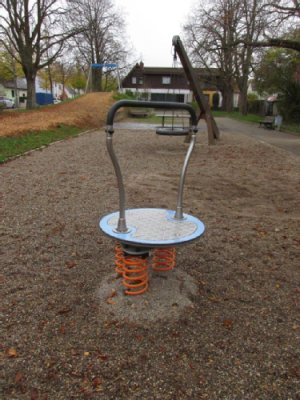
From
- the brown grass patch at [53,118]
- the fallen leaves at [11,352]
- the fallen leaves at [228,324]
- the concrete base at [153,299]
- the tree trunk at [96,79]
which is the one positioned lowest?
the fallen leaves at [11,352]

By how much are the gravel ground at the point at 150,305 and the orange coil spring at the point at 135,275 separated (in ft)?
0.37

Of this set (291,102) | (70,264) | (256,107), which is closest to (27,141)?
(70,264)

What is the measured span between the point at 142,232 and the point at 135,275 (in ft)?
1.31

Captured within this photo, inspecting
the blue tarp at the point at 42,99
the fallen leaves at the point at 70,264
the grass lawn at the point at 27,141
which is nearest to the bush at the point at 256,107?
the grass lawn at the point at 27,141

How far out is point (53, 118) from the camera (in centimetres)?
1616

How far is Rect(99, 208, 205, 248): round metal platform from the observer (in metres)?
2.23

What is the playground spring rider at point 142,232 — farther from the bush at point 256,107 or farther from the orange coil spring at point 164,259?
Result: the bush at point 256,107

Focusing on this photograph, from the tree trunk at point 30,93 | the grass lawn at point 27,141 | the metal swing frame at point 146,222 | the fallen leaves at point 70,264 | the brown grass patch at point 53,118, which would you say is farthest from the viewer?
the tree trunk at point 30,93

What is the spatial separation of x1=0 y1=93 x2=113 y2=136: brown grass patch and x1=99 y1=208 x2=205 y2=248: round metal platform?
9.52 metres

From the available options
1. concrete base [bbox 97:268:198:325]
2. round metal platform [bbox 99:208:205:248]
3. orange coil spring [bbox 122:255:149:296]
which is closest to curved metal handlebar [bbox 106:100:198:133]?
round metal platform [bbox 99:208:205:248]

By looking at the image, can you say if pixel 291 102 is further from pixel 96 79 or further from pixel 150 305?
pixel 96 79

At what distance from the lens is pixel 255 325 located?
2.30 m

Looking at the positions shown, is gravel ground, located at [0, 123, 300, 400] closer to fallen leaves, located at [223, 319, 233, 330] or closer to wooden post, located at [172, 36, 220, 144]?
fallen leaves, located at [223, 319, 233, 330]

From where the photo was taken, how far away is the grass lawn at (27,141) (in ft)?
27.3
